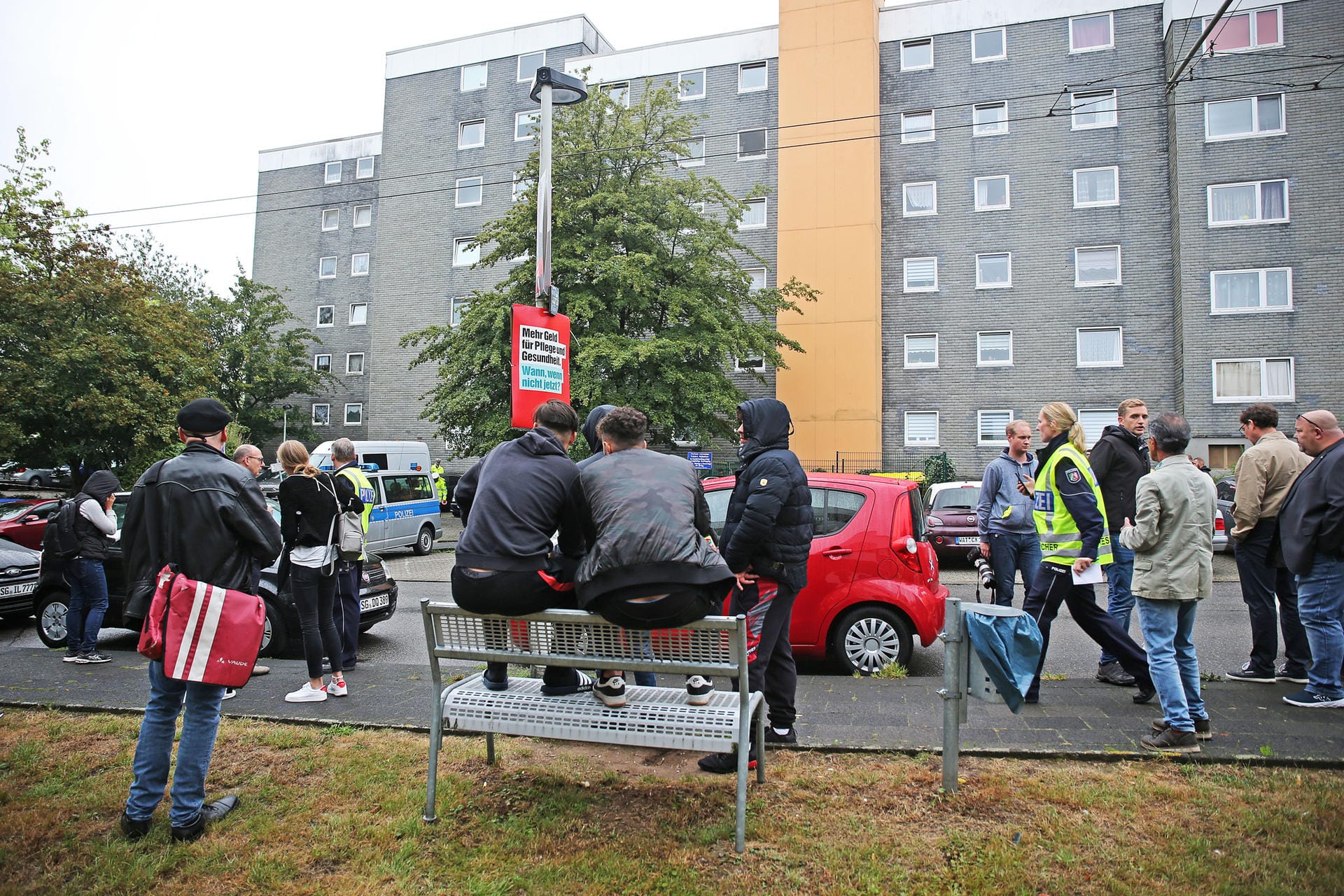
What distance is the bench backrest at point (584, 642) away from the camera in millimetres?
3496

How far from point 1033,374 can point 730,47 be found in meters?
15.9

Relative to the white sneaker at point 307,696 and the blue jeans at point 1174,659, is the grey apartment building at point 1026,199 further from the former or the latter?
→ the blue jeans at point 1174,659

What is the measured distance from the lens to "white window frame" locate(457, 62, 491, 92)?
33.5m

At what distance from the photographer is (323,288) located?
3909 centimetres

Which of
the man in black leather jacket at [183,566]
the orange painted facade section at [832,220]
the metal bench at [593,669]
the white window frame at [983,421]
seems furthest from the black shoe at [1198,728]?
the white window frame at [983,421]

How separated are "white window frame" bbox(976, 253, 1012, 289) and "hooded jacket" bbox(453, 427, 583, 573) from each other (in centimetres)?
2674

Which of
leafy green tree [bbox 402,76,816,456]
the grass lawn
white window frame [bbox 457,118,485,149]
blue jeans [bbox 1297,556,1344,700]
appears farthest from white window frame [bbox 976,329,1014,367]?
the grass lawn

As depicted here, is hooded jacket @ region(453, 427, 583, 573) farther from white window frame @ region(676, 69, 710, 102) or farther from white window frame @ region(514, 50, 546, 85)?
white window frame @ region(514, 50, 546, 85)

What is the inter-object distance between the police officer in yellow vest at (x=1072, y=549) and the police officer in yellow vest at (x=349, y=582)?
494 centimetres

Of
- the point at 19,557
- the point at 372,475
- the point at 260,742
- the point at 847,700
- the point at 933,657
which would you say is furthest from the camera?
the point at 372,475

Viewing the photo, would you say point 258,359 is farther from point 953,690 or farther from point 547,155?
point 953,690

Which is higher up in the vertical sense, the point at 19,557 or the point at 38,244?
the point at 38,244

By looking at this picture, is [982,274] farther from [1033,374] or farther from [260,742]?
[260,742]

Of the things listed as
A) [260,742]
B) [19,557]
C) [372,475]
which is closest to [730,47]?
[372,475]
